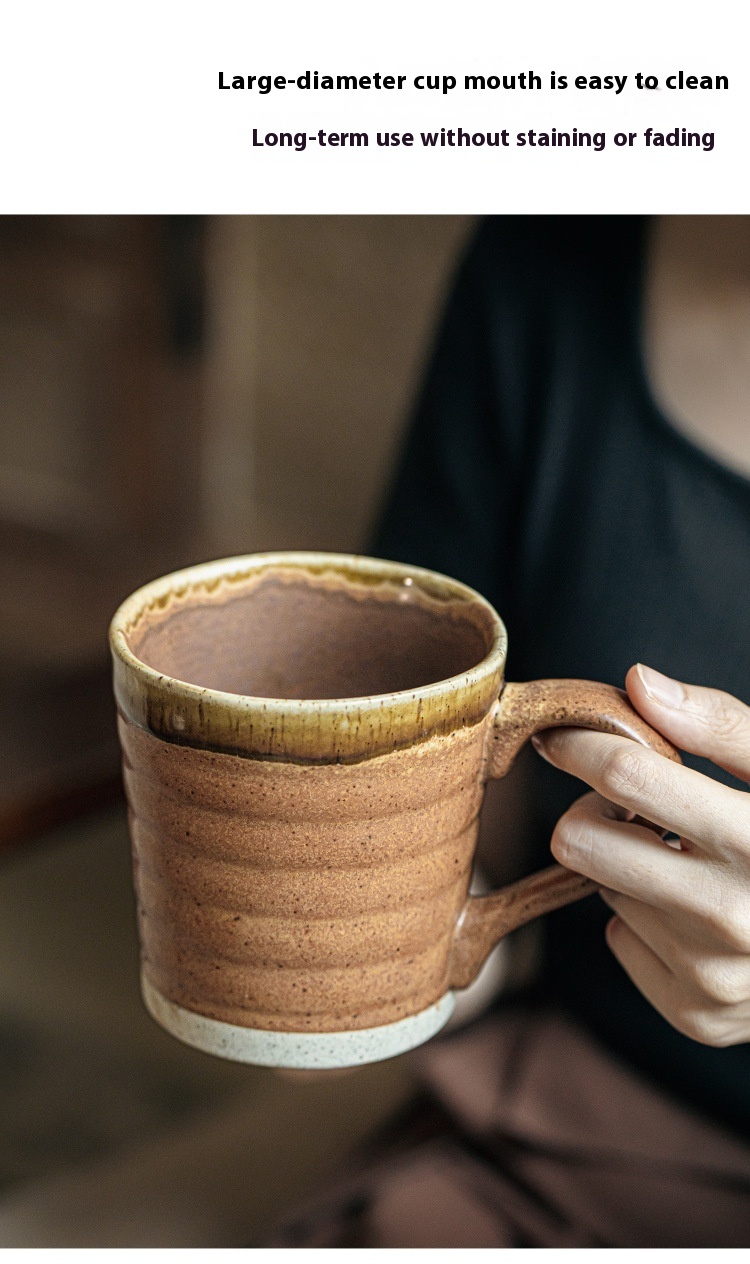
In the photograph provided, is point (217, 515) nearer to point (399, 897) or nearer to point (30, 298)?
point (30, 298)

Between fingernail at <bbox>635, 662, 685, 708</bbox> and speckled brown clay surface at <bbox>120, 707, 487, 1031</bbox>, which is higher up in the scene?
fingernail at <bbox>635, 662, 685, 708</bbox>

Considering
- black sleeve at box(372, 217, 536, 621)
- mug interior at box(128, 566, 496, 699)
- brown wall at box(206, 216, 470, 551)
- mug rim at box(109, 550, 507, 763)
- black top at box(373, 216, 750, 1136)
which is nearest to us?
mug rim at box(109, 550, 507, 763)

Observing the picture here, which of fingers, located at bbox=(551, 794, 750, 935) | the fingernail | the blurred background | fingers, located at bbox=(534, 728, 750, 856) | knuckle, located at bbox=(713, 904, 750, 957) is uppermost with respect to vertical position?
the fingernail

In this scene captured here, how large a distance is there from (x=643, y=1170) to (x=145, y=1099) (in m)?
0.83

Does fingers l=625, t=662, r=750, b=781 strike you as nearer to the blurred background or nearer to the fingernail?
the fingernail

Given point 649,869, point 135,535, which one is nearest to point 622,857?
point 649,869

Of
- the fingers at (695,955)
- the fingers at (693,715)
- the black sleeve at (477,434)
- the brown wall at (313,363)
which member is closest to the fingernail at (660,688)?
the fingers at (693,715)

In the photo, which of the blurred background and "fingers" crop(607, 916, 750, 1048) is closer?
"fingers" crop(607, 916, 750, 1048)

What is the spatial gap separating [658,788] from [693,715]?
0.15 ft

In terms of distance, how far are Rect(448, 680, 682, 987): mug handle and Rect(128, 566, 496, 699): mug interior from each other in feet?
0.16

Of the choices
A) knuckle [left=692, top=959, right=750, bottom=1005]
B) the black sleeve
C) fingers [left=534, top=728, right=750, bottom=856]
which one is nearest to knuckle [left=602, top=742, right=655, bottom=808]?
fingers [left=534, top=728, right=750, bottom=856]

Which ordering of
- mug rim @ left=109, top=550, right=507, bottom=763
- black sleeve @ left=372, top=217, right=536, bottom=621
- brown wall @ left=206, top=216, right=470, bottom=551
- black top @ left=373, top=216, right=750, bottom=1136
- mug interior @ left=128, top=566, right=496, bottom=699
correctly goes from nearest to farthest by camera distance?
mug rim @ left=109, top=550, right=507, bottom=763 < mug interior @ left=128, top=566, right=496, bottom=699 < black top @ left=373, top=216, right=750, bottom=1136 < black sleeve @ left=372, top=217, right=536, bottom=621 < brown wall @ left=206, top=216, right=470, bottom=551

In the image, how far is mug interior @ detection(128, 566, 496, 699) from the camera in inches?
20.6

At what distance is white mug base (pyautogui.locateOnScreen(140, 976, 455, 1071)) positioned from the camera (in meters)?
0.48
